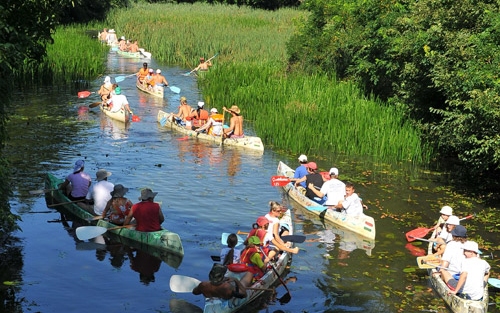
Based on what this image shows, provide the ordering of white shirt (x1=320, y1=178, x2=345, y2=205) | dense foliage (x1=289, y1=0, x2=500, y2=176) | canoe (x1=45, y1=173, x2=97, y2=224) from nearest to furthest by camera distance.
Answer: canoe (x1=45, y1=173, x2=97, y2=224), white shirt (x1=320, y1=178, x2=345, y2=205), dense foliage (x1=289, y1=0, x2=500, y2=176)

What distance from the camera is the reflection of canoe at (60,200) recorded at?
62.1ft

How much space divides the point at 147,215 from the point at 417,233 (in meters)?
6.51

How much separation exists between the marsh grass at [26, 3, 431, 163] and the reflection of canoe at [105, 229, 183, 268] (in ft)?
35.5

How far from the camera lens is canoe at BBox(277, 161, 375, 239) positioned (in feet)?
60.5

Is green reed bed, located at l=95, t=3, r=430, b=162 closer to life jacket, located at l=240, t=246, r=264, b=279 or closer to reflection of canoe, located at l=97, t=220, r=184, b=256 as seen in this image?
reflection of canoe, located at l=97, t=220, r=184, b=256

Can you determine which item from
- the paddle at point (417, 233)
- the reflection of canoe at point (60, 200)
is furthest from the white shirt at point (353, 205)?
the reflection of canoe at point (60, 200)

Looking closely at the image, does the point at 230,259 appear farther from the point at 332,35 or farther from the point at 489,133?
the point at 332,35

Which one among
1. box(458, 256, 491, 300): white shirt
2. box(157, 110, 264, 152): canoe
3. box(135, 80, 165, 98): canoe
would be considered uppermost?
box(458, 256, 491, 300): white shirt

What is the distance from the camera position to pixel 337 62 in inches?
1431

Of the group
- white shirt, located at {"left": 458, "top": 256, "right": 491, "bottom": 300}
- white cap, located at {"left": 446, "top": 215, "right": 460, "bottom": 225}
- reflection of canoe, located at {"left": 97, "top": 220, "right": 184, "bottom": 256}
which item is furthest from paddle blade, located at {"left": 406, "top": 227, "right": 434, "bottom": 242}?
reflection of canoe, located at {"left": 97, "top": 220, "right": 184, "bottom": 256}

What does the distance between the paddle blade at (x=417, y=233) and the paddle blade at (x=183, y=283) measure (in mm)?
6510

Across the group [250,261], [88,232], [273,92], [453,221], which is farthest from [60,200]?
[273,92]

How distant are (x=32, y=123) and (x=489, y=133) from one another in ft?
60.2

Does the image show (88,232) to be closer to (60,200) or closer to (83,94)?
(60,200)
